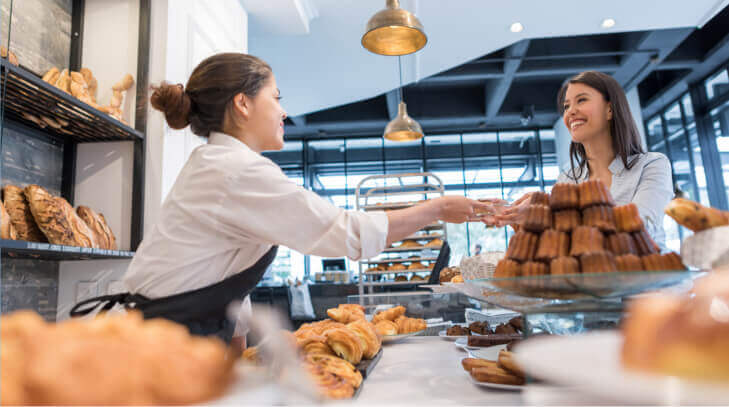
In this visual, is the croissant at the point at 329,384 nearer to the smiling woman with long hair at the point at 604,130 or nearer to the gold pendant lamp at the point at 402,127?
the smiling woman with long hair at the point at 604,130

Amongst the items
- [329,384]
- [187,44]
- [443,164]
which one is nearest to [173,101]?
[329,384]

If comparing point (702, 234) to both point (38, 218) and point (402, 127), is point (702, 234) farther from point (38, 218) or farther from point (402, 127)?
point (402, 127)

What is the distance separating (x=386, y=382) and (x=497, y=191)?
1108cm

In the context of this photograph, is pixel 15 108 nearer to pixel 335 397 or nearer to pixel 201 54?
pixel 201 54

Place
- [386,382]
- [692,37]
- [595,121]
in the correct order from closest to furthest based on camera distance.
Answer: [386,382] < [595,121] < [692,37]

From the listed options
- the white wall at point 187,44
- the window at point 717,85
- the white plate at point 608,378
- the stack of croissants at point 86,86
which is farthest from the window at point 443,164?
the white plate at point 608,378

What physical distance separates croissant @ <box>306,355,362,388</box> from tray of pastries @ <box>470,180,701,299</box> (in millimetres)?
315

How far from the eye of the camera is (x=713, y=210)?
2.47ft

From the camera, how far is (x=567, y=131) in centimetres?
→ 988

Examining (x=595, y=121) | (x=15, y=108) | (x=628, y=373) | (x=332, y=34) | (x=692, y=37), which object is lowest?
(x=628, y=373)

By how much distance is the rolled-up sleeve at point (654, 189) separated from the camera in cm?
138

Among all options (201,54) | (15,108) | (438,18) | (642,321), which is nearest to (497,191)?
(438,18)

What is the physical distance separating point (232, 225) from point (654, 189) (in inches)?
49.0

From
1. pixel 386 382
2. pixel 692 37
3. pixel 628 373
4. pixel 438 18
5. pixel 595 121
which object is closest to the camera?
pixel 628 373
